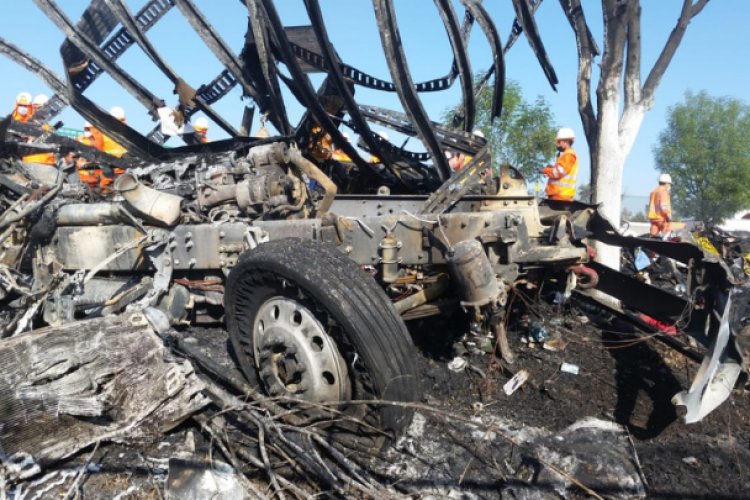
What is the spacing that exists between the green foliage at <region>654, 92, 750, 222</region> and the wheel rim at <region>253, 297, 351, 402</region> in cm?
2379

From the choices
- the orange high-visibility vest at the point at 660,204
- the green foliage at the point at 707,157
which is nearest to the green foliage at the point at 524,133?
the orange high-visibility vest at the point at 660,204

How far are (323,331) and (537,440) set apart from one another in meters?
1.36

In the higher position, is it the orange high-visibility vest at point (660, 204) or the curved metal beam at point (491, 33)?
the curved metal beam at point (491, 33)

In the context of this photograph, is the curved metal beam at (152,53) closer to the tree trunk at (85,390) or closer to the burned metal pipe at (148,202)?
the burned metal pipe at (148,202)

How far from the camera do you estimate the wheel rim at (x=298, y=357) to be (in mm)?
2828

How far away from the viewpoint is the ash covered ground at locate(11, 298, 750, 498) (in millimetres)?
2650

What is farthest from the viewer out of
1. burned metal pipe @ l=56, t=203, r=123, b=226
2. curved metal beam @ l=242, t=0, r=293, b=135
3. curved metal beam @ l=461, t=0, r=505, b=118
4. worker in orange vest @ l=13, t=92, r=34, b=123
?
worker in orange vest @ l=13, t=92, r=34, b=123

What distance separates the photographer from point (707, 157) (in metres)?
24.4

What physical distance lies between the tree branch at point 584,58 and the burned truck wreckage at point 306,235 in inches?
98.2

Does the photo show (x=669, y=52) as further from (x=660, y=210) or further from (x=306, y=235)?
(x=306, y=235)

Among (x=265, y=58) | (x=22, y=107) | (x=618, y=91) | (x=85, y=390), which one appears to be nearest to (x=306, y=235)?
(x=85, y=390)

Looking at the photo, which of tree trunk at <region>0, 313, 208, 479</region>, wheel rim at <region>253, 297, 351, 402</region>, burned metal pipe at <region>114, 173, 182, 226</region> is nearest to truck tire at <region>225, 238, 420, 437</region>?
wheel rim at <region>253, 297, 351, 402</region>

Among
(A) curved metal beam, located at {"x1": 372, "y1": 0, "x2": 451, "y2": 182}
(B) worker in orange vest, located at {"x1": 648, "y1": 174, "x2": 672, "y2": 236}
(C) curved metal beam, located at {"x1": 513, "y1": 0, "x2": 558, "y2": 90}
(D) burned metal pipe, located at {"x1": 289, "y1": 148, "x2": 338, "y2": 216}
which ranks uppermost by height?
(C) curved metal beam, located at {"x1": 513, "y1": 0, "x2": 558, "y2": 90}

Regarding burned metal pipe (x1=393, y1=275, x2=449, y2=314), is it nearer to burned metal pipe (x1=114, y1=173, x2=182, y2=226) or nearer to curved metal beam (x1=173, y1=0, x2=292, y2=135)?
burned metal pipe (x1=114, y1=173, x2=182, y2=226)
